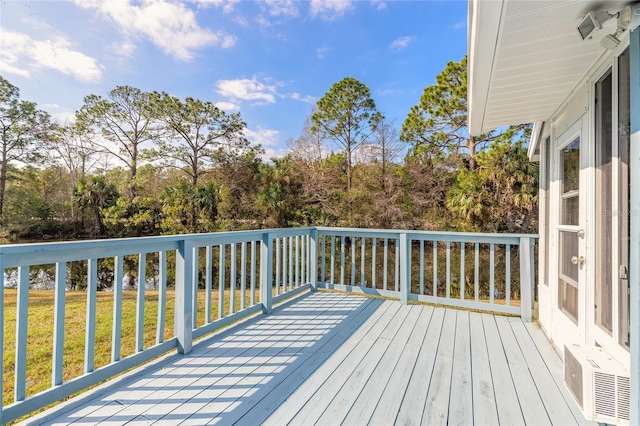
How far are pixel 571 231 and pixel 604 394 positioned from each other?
1.23 metres

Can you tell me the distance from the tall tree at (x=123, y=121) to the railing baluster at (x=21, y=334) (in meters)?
17.0

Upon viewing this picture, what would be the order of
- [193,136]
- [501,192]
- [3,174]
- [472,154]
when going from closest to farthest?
[501,192] → [472,154] → [3,174] → [193,136]

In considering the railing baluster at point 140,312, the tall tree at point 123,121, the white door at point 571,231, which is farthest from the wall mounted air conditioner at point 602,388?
the tall tree at point 123,121

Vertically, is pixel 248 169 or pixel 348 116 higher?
→ pixel 348 116

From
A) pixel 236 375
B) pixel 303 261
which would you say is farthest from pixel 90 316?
pixel 303 261

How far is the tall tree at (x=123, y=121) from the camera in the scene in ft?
52.2

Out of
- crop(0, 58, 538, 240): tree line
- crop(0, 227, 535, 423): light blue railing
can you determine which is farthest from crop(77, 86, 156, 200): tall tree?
crop(0, 227, 535, 423): light blue railing

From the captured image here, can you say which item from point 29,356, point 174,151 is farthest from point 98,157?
point 29,356

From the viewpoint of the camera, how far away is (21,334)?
4.94ft

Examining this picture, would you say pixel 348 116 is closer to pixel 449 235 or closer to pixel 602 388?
pixel 449 235

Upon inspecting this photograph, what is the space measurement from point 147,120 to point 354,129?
38.7ft

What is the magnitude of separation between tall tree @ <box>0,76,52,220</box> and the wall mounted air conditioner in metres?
22.5

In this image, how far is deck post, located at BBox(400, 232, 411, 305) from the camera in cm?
369

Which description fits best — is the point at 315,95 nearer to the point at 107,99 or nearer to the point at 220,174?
the point at 220,174
